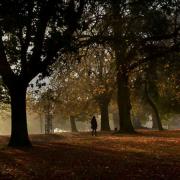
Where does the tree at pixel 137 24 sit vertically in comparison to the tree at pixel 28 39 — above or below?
above

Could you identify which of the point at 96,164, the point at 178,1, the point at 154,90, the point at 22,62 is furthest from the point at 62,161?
the point at 154,90

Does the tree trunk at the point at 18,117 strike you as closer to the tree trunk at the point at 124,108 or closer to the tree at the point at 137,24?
the tree at the point at 137,24

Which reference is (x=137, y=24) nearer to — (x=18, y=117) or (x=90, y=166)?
(x=18, y=117)

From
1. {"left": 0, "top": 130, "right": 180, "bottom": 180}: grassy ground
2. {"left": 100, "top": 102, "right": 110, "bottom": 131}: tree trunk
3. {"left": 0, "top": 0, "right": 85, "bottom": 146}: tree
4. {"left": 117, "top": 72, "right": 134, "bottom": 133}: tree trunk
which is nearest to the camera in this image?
{"left": 0, "top": 130, "right": 180, "bottom": 180}: grassy ground

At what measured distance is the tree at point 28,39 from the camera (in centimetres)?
1820

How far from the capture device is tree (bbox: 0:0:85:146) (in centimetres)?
1820

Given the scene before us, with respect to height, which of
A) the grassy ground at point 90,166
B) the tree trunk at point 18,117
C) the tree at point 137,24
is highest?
the tree at point 137,24

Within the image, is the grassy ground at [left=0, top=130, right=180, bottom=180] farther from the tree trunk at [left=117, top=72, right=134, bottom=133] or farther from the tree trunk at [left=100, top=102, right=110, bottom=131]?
the tree trunk at [left=100, top=102, right=110, bottom=131]

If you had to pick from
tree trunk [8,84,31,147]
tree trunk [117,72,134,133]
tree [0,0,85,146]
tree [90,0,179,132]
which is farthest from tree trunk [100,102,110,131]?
tree trunk [8,84,31,147]

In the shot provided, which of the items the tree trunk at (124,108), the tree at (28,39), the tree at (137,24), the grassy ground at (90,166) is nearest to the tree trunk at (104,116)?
the tree trunk at (124,108)

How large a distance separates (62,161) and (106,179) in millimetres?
5498

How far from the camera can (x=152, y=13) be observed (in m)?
26.1

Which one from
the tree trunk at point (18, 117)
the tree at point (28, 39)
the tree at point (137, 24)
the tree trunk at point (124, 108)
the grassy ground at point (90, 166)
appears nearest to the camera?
the grassy ground at point (90, 166)

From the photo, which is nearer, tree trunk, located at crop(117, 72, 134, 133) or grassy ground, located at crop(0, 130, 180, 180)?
grassy ground, located at crop(0, 130, 180, 180)
